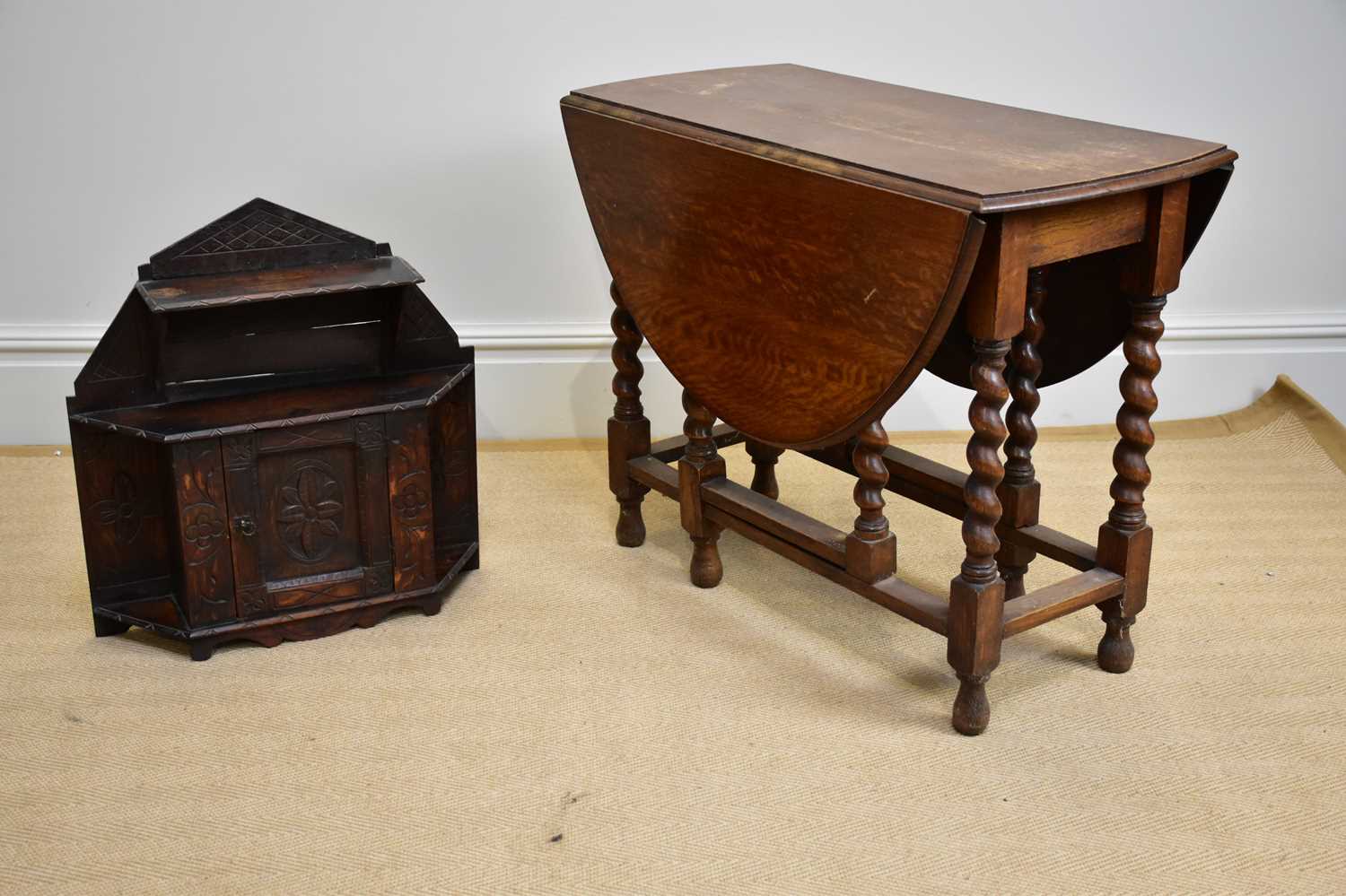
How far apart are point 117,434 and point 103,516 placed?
15cm

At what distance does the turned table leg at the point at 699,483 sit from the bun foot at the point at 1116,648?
2.22 ft

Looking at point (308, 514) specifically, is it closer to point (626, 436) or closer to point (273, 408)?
point (273, 408)

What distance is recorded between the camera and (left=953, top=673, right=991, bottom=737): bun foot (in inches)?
81.4

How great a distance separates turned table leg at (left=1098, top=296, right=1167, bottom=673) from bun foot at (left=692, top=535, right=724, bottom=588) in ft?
2.20

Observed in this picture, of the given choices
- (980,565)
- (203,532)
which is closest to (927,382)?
(980,565)

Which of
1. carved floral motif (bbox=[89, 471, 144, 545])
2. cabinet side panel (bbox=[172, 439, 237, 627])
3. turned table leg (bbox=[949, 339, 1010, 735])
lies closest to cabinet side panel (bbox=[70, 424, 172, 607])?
carved floral motif (bbox=[89, 471, 144, 545])

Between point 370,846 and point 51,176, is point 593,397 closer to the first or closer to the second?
point 51,176

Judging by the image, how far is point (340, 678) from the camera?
2.23 metres

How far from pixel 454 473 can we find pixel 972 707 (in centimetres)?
99

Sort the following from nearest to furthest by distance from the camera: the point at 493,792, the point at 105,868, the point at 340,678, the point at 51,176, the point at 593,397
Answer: the point at 105,868 → the point at 493,792 → the point at 340,678 → the point at 51,176 → the point at 593,397

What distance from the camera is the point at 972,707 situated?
81.6 inches

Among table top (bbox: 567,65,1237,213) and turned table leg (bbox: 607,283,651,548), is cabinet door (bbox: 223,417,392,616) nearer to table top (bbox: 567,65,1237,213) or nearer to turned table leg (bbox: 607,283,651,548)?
turned table leg (bbox: 607,283,651,548)

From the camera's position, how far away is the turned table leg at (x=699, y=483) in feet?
8.05

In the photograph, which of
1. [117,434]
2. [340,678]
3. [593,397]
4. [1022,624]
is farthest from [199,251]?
[1022,624]
